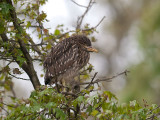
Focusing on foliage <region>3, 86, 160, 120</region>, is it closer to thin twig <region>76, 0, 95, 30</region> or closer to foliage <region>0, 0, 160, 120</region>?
foliage <region>0, 0, 160, 120</region>

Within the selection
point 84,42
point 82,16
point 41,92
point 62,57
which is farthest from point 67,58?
point 41,92

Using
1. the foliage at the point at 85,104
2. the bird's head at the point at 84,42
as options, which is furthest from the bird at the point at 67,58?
the foliage at the point at 85,104

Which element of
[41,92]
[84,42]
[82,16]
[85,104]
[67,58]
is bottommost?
[85,104]

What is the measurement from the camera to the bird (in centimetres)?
600

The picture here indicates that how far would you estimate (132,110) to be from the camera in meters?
3.81

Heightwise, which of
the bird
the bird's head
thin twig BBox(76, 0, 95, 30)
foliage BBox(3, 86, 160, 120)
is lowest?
foliage BBox(3, 86, 160, 120)

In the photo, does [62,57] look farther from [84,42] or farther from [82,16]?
[82,16]

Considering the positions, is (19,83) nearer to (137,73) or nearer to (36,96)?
(137,73)

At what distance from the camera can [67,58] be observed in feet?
20.2

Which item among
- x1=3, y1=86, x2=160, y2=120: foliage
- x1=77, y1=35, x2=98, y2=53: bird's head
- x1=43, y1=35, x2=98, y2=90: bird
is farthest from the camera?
x1=77, y1=35, x2=98, y2=53: bird's head

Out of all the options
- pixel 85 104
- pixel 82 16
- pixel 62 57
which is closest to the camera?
pixel 85 104

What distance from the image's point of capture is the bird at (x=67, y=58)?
236 inches

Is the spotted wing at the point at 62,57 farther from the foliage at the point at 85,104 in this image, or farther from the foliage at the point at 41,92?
the foliage at the point at 85,104

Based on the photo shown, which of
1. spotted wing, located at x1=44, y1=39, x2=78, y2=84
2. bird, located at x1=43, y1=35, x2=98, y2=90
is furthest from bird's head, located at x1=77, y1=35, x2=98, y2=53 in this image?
spotted wing, located at x1=44, y1=39, x2=78, y2=84
